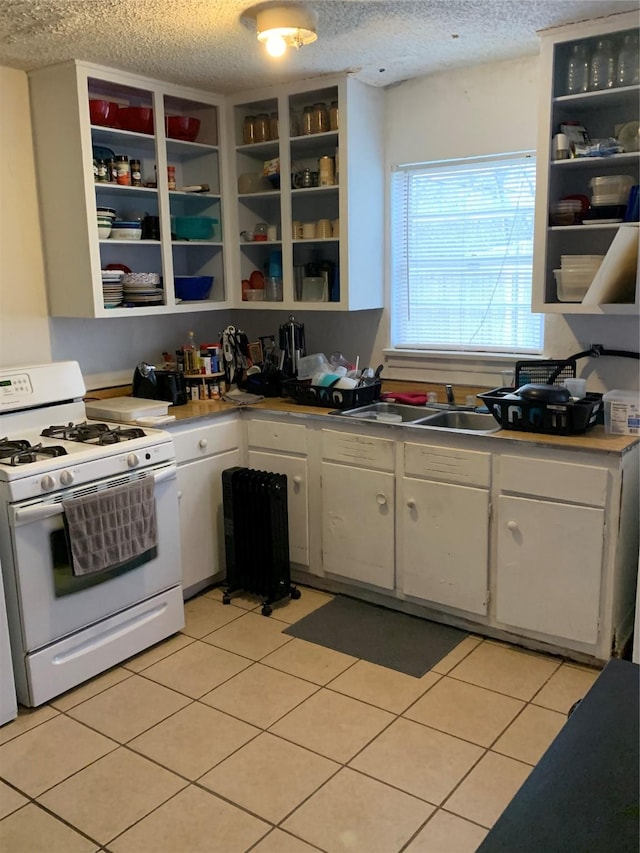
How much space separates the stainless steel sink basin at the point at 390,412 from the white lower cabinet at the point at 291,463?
266mm

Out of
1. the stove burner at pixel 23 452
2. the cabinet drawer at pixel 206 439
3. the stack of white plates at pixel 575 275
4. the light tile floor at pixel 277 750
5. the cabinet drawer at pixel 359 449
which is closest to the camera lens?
the light tile floor at pixel 277 750

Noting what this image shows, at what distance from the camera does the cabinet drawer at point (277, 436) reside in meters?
3.56

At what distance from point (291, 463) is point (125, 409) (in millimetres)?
825

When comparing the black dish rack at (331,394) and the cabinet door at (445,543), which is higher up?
the black dish rack at (331,394)

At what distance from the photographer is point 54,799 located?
2.24m

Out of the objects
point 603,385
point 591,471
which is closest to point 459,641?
point 591,471

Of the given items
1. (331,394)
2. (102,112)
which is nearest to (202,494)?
(331,394)

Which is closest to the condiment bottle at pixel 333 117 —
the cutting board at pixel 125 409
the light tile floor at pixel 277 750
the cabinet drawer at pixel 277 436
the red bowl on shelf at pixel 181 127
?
the red bowl on shelf at pixel 181 127

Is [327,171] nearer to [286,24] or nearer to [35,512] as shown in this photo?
[286,24]

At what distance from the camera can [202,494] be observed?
11.6ft

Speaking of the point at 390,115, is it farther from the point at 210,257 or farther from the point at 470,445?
the point at 470,445

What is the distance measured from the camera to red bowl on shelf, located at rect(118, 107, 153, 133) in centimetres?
353

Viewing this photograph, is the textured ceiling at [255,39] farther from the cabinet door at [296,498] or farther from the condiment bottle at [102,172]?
the cabinet door at [296,498]

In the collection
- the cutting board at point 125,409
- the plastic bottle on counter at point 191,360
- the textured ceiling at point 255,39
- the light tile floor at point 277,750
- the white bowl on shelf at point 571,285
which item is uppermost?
the textured ceiling at point 255,39
